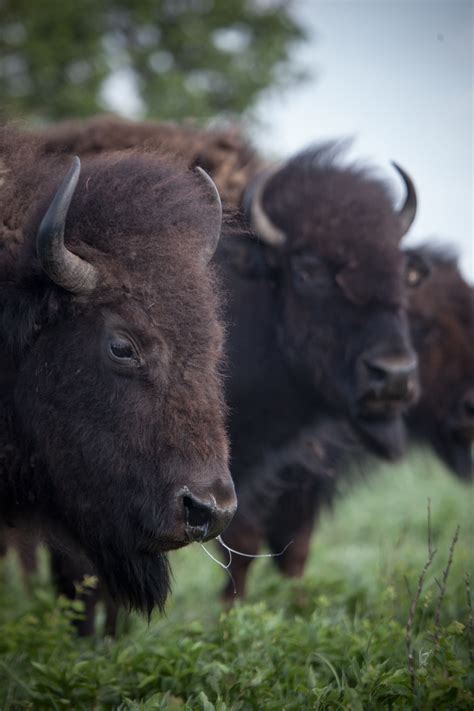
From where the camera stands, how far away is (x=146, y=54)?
635 inches

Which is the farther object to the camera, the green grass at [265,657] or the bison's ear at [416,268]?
the bison's ear at [416,268]

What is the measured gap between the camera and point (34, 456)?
12.5 ft

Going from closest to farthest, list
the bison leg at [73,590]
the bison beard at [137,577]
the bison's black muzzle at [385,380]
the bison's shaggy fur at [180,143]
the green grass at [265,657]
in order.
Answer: the green grass at [265,657], the bison beard at [137,577], the bison leg at [73,590], the bison's black muzzle at [385,380], the bison's shaggy fur at [180,143]

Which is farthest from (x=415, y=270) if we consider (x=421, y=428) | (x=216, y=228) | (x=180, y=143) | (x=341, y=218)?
(x=216, y=228)

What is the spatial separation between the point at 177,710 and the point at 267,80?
567 inches

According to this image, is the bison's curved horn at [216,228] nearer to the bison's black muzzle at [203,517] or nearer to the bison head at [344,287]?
the bison's black muzzle at [203,517]

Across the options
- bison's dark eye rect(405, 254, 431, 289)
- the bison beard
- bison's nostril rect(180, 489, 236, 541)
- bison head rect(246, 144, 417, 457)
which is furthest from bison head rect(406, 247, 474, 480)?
bison's nostril rect(180, 489, 236, 541)

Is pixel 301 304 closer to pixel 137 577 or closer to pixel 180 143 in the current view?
pixel 180 143

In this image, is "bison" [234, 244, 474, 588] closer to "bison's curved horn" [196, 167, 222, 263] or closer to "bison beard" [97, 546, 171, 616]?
"bison beard" [97, 546, 171, 616]

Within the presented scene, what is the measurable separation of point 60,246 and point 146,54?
544 inches

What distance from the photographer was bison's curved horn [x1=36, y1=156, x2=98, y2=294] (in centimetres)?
342

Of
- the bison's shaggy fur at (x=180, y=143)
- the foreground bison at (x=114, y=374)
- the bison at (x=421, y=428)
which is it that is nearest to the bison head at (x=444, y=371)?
the bison at (x=421, y=428)

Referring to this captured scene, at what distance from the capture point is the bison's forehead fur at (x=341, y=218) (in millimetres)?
5977

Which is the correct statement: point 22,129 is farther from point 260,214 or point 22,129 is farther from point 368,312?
point 368,312
